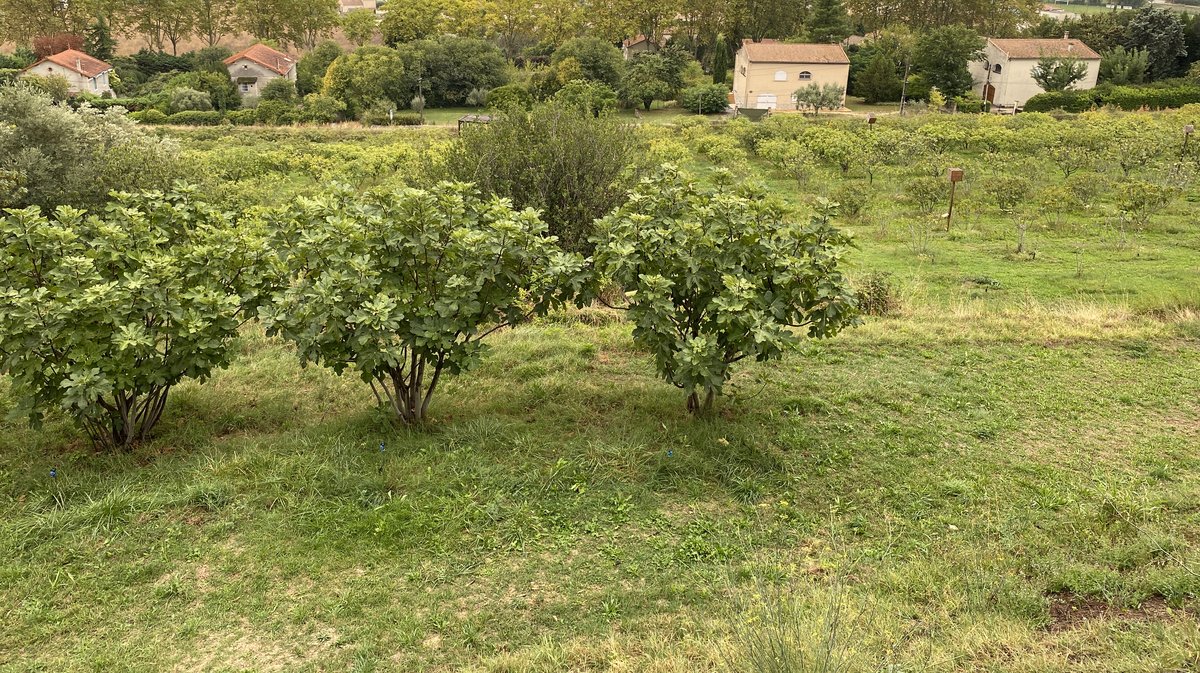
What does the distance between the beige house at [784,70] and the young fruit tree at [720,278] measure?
4080cm

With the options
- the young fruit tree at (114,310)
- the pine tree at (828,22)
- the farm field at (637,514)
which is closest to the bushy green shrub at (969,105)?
the pine tree at (828,22)

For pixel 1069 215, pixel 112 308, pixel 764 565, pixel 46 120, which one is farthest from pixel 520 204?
pixel 1069 215

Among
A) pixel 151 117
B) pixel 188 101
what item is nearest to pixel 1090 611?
pixel 151 117

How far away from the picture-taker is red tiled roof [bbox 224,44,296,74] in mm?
52406

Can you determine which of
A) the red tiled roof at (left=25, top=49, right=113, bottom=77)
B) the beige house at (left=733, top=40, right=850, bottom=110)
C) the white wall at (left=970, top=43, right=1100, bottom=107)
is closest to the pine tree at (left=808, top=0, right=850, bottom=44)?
the beige house at (left=733, top=40, right=850, bottom=110)

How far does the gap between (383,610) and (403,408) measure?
7.61ft

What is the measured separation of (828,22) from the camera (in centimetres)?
5525

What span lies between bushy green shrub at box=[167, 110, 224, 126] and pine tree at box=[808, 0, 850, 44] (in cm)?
3695

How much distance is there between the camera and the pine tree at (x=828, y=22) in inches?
2165

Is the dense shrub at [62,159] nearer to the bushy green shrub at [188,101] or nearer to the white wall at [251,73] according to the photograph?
the bushy green shrub at [188,101]

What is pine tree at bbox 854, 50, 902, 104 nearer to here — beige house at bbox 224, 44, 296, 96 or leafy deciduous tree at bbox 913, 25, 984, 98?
leafy deciduous tree at bbox 913, 25, 984, 98

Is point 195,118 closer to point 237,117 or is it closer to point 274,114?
point 237,117

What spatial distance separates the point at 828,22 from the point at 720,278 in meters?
55.0

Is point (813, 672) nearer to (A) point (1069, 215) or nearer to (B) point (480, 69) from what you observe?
(A) point (1069, 215)
